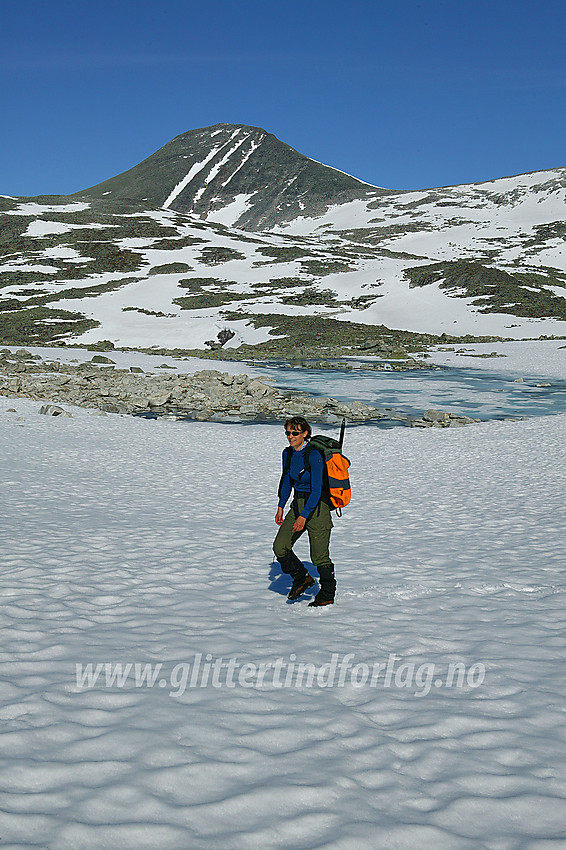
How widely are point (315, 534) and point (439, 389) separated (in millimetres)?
27172

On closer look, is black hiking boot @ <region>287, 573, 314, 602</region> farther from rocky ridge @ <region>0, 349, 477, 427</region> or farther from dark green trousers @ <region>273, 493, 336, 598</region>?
rocky ridge @ <region>0, 349, 477, 427</region>

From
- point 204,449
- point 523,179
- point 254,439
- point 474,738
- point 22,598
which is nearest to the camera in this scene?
point 474,738

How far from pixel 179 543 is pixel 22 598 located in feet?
9.33

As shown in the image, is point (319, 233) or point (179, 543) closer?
point (179, 543)

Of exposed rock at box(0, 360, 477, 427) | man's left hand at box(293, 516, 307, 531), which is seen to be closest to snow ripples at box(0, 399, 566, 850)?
man's left hand at box(293, 516, 307, 531)

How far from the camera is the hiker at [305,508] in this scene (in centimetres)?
611

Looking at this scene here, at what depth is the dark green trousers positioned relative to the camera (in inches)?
247

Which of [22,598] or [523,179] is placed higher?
[523,179]

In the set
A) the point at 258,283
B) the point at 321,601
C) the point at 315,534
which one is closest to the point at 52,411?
the point at 321,601

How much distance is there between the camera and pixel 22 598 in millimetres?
6449

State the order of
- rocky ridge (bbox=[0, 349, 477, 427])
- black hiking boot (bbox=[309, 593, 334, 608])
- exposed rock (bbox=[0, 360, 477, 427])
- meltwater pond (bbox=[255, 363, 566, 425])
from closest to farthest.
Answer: black hiking boot (bbox=[309, 593, 334, 608]) < exposed rock (bbox=[0, 360, 477, 427]) < rocky ridge (bbox=[0, 349, 477, 427]) < meltwater pond (bbox=[255, 363, 566, 425])

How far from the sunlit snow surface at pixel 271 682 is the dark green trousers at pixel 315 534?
1.88 ft

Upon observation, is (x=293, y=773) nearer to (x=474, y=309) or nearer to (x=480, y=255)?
(x=474, y=309)

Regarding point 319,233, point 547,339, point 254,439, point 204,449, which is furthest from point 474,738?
point 319,233
